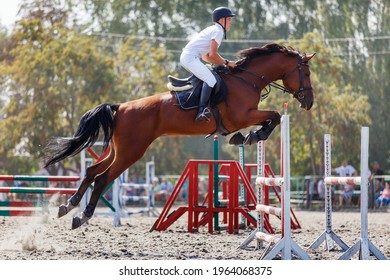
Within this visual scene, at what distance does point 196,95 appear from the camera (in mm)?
9312

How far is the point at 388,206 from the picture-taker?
22.1 m

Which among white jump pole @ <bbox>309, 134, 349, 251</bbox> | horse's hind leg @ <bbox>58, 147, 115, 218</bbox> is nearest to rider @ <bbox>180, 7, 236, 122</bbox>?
horse's hind leg @ <bbox>58, 147, 115, 218</bbox>

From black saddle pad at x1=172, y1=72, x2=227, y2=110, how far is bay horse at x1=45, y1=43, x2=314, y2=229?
0.06m

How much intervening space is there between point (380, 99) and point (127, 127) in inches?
1020

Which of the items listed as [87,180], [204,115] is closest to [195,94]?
[204,115]

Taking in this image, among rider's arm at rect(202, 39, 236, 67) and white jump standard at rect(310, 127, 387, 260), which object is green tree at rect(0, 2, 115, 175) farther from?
white jump standard at rect(310, 127, 387, 260)

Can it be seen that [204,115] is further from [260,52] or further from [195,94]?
[260,52]

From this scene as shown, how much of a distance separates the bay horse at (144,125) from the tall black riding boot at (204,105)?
131 mm

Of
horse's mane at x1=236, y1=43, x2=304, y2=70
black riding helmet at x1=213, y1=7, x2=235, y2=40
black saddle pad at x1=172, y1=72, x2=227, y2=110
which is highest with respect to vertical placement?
black riding helmet at x1=213, y1=7, x2=235, y2=40

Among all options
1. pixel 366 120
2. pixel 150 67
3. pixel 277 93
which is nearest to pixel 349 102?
pixel 366 120

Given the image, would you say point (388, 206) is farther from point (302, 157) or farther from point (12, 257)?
point (12, 257)

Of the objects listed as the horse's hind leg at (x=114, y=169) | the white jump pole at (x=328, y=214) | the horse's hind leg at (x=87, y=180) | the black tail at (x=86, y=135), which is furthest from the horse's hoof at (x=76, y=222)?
the white jump pole at (x=328, y=214)

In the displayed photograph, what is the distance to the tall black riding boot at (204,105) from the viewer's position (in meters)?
9.15

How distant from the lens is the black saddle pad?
30.5 ft
